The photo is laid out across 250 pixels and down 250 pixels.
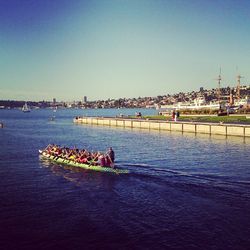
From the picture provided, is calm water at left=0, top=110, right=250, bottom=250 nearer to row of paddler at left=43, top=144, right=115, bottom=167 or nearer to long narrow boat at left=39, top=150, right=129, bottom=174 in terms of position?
long narrow boat at left=39, top=150, right=129, bottom=174

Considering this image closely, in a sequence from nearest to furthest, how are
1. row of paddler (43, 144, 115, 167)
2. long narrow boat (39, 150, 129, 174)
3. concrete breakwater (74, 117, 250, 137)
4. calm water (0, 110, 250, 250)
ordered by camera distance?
calm water (0, 110, 250, 250), long narrow boat (39, 150, 129, 174), row of paddler (43, 144, 115, 167), concrete breakwater (74, 117, 250, 137)

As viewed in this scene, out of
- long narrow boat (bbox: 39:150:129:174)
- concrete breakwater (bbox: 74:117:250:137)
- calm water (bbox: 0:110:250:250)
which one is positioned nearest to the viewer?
calm water (bbox: 0:110:250:250)

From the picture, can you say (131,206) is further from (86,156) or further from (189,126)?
(189,126)

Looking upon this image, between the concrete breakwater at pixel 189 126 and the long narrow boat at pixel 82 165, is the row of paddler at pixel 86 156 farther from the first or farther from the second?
the concrete breakwater at pixel 189 126

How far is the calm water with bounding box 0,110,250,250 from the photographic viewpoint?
2236 centimetres

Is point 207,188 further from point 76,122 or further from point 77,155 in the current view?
point 76,122

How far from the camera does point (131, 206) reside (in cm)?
2861

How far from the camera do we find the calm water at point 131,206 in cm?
2236

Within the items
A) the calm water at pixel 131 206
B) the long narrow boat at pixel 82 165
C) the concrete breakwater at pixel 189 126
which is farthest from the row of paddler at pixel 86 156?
the concrete breakwater at pixel 189 126

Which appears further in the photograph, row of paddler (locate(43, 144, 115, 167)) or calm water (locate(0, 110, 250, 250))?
row of paddler (locate(43, 144, 115, 167))

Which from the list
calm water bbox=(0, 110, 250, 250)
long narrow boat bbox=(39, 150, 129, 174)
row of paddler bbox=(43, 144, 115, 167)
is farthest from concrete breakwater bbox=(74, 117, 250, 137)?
long narrow boat bbox=(39, 150, 129, 174)

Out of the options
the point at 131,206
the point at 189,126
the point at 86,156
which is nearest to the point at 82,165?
the point at 86,156

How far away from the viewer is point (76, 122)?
539 feet

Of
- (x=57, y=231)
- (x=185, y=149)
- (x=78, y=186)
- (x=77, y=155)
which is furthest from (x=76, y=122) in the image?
(x=57, y=231)
